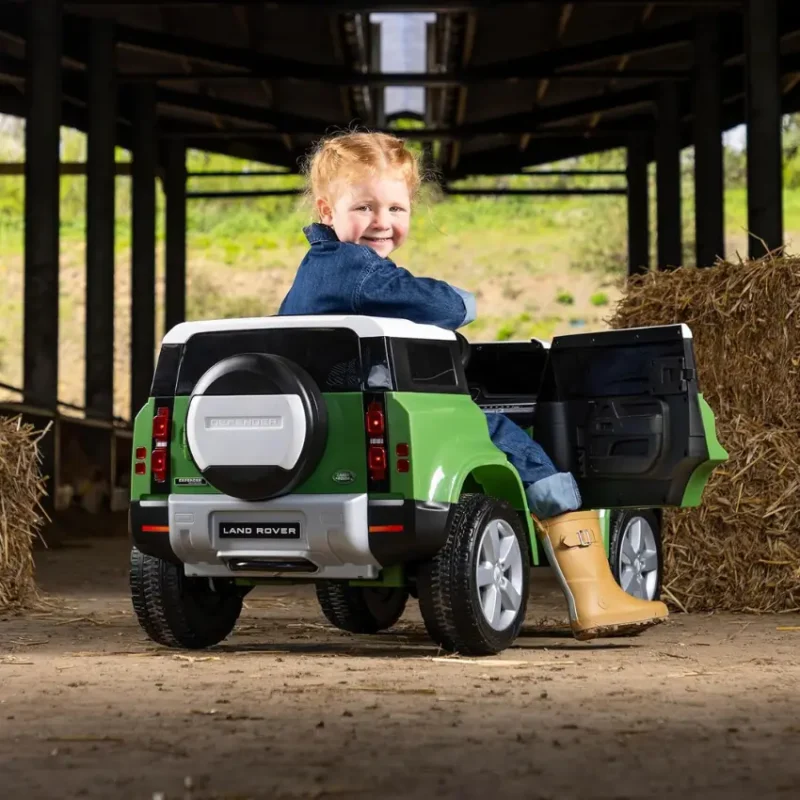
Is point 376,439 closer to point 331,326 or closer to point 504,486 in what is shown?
point 331,326

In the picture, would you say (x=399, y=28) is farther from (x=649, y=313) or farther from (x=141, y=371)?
(x=649, y=313)

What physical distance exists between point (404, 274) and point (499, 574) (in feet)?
3.68

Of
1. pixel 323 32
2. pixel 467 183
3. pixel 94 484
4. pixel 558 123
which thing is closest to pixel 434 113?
pixel 558 123

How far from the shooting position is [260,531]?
5551 millimetres

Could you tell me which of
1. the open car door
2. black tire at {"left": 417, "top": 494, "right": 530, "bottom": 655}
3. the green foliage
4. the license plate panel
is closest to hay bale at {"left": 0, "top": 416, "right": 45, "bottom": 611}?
the license plate panel

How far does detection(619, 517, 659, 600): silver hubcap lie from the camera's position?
7043mm

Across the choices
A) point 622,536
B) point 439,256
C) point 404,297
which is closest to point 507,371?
point 622,536

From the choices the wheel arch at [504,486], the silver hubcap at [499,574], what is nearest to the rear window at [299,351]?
the wheel arch at [504,486]

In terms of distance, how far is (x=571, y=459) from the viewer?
6.62m

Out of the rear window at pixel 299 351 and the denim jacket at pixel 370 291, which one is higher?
the denim jacket at pixel 370 291

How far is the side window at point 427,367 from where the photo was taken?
5.50 meters

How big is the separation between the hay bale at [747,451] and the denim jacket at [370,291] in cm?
252

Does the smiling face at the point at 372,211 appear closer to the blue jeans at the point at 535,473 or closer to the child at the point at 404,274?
the child at the point at 404,274

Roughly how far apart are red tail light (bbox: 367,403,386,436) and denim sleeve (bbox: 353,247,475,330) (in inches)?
20.8
